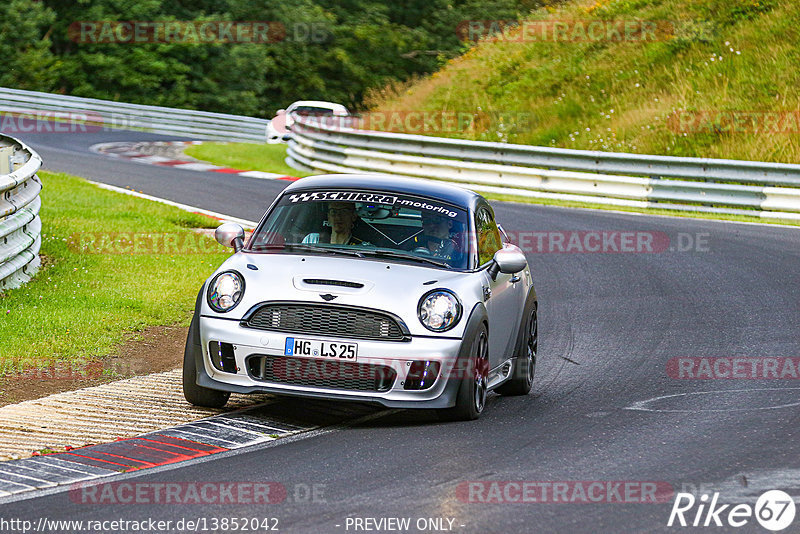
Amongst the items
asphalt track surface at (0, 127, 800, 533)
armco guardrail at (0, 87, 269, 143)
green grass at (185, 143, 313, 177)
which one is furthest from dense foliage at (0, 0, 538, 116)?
asphalt track surface at (0, 127, 800, 533)

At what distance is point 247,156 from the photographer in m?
30.7

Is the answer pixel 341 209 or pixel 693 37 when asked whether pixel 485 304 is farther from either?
pixel 693 37

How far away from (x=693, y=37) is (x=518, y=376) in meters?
23.4

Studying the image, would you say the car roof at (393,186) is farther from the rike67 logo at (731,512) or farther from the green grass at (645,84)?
the green grass at (645,84)

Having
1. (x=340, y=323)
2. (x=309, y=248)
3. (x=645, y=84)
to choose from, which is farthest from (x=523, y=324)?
(x=645, y=84)

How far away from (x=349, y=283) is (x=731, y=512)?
2.78 m

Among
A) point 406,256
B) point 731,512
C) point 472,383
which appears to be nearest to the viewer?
point 731,512

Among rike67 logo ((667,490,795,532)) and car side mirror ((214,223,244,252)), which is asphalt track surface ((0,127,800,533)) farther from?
car side mirror ((214,223,244,252))

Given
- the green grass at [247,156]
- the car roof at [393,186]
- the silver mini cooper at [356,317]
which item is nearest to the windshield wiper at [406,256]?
the silver mini cooper at [356,317]

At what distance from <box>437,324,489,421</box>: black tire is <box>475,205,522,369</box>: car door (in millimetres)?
265

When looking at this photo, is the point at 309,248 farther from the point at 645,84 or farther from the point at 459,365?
the point at 645,84

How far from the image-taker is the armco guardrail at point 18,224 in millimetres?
10898

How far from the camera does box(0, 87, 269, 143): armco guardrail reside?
122ft

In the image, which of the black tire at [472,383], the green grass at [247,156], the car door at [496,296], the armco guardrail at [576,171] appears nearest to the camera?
the black tire at [472,383]
